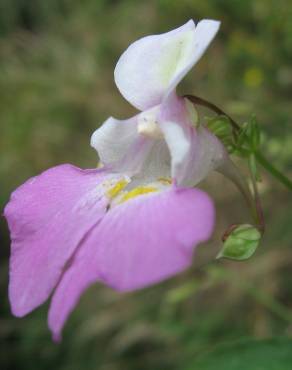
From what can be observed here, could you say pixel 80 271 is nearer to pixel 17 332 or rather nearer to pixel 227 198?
pixel 227 198

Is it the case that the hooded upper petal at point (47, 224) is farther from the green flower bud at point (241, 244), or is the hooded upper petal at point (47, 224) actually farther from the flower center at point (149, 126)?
the green flower bud at point (241, 244)

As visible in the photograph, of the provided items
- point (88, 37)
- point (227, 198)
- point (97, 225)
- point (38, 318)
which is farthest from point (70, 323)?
point (97, 225)

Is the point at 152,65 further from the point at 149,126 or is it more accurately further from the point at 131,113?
the point at 131,113

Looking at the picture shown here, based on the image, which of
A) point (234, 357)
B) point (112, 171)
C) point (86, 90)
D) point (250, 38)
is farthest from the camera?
point (86, 90)

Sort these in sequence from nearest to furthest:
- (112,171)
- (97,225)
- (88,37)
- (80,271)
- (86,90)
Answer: (80,271), (97,225), (112,171), (86,90), (88,37)

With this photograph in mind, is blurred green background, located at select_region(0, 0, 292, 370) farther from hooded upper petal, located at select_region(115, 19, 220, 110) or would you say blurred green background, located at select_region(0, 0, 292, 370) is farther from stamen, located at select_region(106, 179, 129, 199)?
hooded upper petal, located at select_region(115, 19, 220, 110)

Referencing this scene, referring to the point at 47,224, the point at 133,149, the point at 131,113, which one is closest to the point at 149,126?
the point at 133,149
